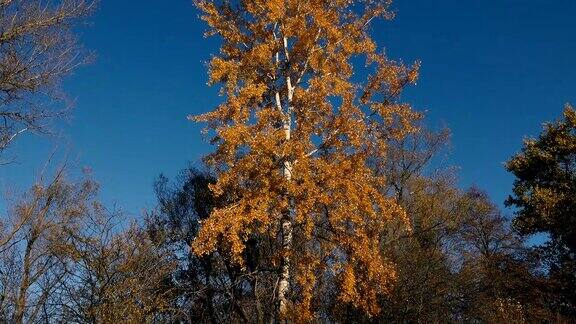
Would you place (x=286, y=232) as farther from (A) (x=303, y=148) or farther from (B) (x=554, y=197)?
(B) (x=554, y=197)

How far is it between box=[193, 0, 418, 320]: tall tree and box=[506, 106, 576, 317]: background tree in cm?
900

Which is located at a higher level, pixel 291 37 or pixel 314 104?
pixel 291 37

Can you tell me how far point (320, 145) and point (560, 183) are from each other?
11295 millimetres


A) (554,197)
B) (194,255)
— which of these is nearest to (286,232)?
(194,255)

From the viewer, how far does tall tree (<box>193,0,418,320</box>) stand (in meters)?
11.8

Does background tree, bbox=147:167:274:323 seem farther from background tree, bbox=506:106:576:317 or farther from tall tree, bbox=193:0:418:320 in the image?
background tree, bbox=506:106:576:317

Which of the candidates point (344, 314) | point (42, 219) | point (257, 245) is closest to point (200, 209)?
point (257, 245)

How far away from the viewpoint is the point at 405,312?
14555mm

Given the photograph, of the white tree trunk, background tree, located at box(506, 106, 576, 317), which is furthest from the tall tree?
background tree, located at box(506, 106, 576, 317)

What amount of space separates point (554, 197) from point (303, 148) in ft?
37.7

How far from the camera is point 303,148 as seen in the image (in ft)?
40.5

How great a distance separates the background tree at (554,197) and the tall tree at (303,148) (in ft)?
29.5

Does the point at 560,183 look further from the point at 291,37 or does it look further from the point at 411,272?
the point at 291,37

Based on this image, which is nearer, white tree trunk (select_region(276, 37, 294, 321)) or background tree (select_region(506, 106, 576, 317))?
white tree trunk (select_region(276, 37, 294, 321))
